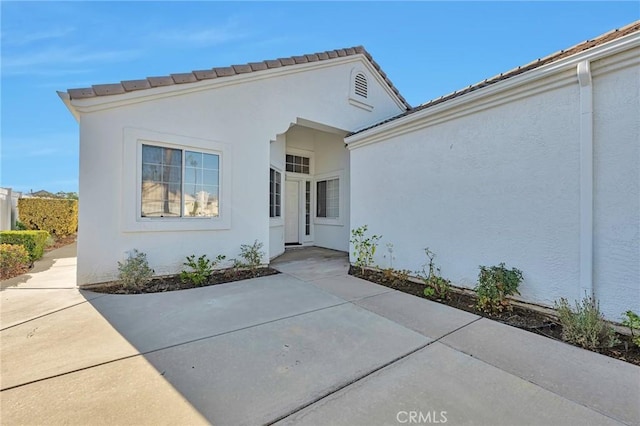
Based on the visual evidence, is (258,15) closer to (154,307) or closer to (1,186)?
(154,307)

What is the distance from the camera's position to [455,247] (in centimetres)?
507

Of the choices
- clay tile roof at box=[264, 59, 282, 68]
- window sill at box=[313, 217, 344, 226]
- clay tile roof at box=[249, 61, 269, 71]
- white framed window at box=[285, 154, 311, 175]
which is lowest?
window sill at box=[313, 217, 344, 226]

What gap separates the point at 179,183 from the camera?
6031 mm

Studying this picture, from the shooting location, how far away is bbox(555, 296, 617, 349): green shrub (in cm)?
301

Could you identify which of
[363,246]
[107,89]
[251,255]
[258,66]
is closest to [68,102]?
[107,89]

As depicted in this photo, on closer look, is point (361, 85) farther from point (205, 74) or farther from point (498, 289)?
point (498, 289)

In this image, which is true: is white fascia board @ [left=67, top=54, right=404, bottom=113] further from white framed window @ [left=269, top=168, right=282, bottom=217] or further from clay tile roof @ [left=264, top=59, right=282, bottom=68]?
white framed window @ [left=269, top=168, right=282, bottom=217]

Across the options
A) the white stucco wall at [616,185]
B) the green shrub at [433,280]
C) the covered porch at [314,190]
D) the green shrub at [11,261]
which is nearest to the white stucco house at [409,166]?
the white stucco wall at [616,185]

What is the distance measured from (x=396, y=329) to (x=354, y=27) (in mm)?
9005

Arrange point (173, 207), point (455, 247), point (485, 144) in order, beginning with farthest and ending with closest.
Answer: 1. point (173, 207)
2. point (455, 247)
3. point (485, 144)

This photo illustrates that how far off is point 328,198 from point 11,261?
8.77 metres

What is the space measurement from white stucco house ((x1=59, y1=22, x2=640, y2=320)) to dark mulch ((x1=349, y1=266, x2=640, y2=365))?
0.97 ft

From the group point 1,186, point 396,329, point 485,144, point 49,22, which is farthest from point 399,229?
point 1,186

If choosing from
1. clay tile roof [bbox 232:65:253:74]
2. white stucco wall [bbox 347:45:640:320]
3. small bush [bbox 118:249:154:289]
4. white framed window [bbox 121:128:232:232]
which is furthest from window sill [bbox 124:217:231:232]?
white stucco wall [bbox 347:45:640:320]
